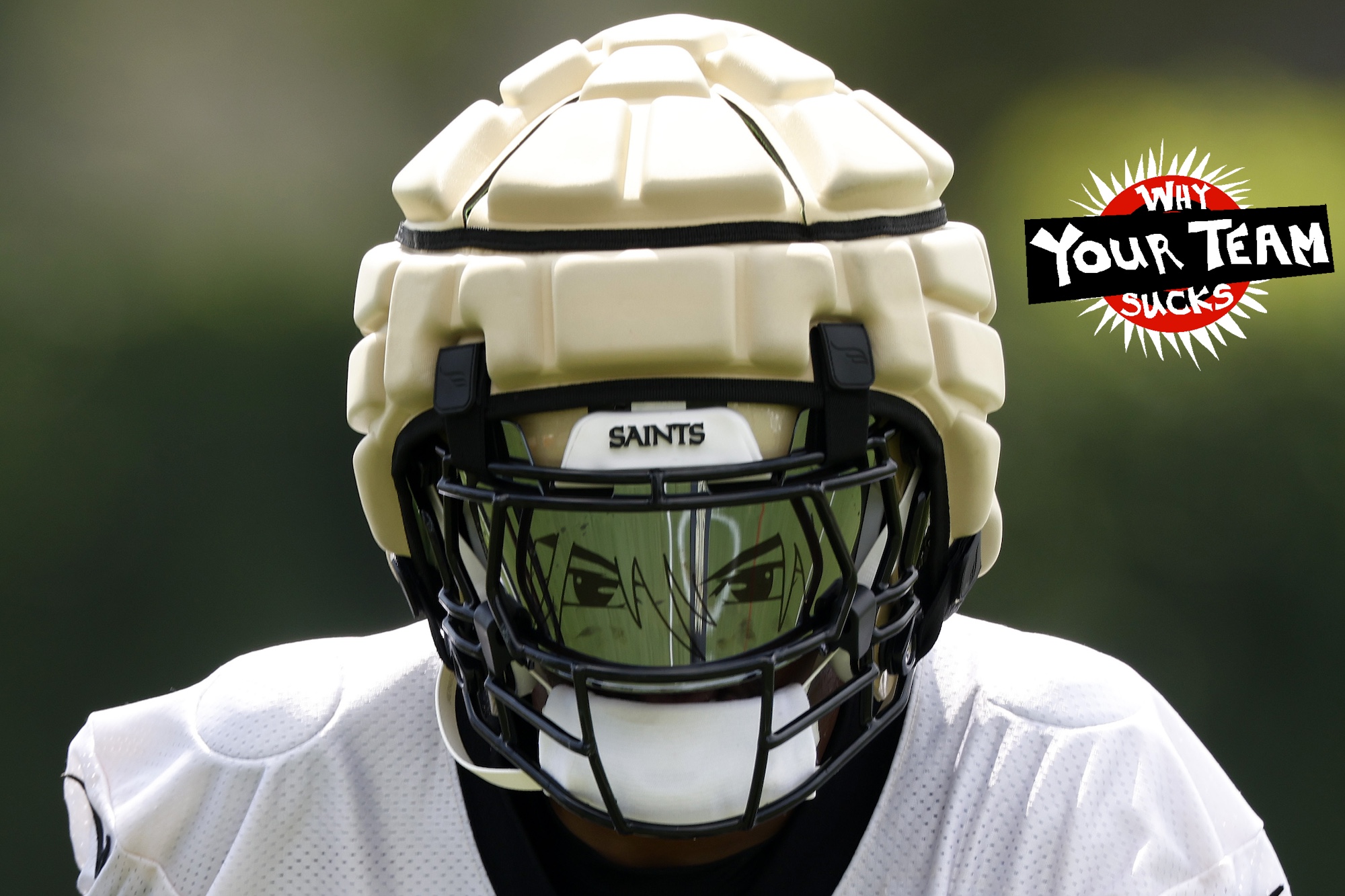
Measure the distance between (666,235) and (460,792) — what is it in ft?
1.99

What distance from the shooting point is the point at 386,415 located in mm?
1045

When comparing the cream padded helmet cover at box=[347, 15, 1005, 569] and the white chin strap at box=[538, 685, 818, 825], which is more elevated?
the cream padded helmet cover at box=[347, 15, 1005, 569]

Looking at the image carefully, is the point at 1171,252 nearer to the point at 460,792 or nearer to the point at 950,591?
the point at 950,591

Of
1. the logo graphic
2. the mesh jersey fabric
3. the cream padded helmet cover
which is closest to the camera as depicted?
A: the cream padded helmet cover

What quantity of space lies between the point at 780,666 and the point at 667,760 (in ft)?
0.41

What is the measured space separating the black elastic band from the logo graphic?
43.7 inches

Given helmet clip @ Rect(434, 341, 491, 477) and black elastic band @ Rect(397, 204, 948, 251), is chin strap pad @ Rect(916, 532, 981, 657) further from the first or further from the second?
helmet clip @ Rect(434, 341, 491, 477)

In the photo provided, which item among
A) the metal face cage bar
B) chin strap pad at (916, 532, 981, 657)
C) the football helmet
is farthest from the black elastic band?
chin strap pad at (916, 532, 981, 657)

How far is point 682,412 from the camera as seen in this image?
90 centimetres

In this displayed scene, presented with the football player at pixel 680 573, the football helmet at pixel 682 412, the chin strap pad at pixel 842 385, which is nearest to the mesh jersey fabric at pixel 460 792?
the football player at pixel 680 573

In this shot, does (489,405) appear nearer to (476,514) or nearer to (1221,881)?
(476,514)

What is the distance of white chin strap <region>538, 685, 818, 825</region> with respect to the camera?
3.03ft

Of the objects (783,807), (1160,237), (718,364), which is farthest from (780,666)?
(1160,237)

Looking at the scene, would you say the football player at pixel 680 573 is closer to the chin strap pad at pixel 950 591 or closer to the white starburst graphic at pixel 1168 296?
the chin strap pad at pixel 950 591
